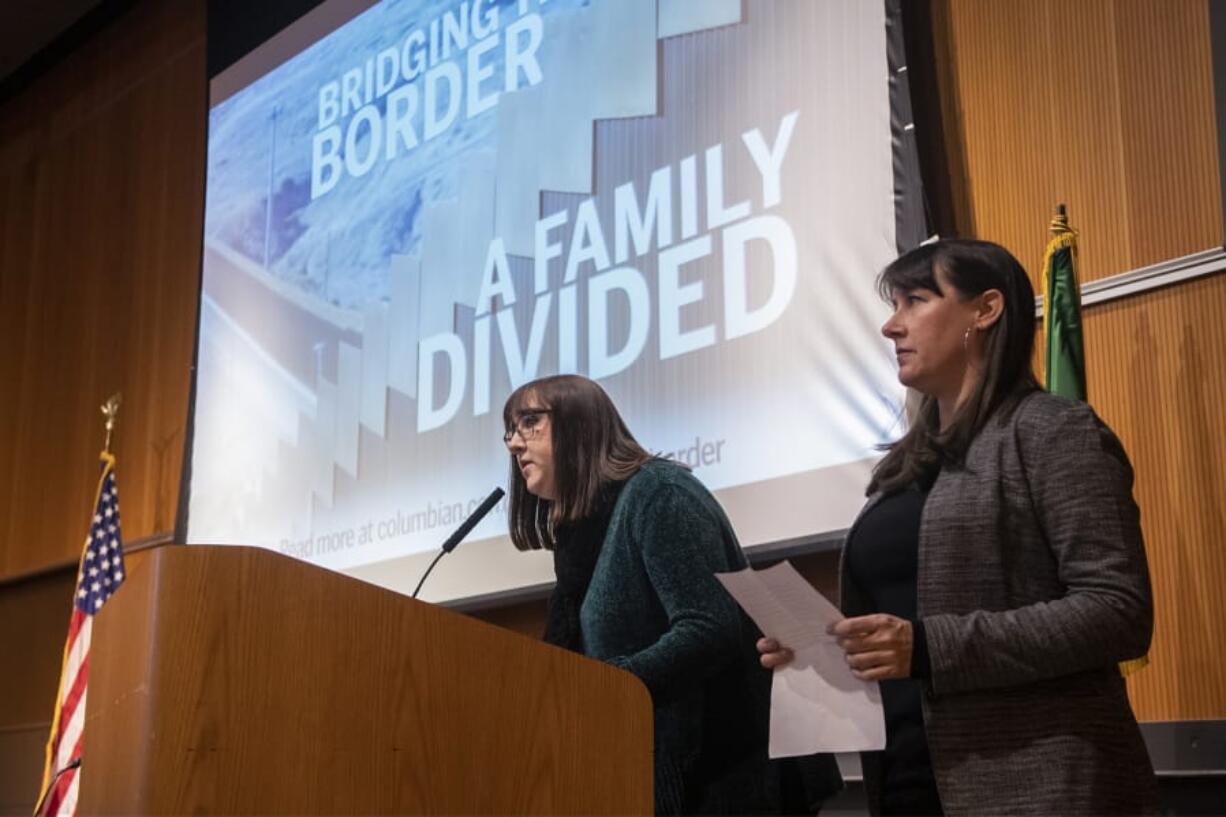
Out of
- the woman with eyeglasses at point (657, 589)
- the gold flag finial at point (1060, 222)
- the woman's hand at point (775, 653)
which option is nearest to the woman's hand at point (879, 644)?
the woman's hand at point (775, 653)

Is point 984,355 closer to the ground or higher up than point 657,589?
higher up

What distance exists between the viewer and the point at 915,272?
7.16 feet

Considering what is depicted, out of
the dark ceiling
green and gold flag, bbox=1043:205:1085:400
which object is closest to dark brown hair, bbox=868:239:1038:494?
green and gold flag, bbox=1043:205:1085:400

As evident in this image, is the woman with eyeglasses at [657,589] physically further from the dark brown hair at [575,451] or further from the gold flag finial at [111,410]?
the gold flag finial at [111,410]

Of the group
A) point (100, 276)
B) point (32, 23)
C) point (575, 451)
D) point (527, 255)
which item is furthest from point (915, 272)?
point (32, 23)

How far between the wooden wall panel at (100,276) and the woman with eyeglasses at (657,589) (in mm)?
2734

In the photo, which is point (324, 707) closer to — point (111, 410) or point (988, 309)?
point (988, 309)

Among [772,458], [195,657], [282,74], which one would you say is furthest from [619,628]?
[282,74]

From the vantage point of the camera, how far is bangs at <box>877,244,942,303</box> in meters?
2.17

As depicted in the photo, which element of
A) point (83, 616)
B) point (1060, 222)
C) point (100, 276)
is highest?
point (100, 276)

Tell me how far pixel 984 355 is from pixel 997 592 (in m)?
0.36

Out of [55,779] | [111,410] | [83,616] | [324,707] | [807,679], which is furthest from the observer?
[111,410]

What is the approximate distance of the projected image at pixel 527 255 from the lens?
306cm

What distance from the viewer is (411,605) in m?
1.61
